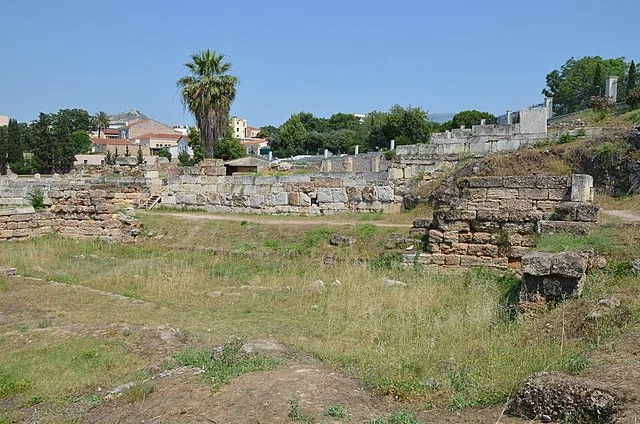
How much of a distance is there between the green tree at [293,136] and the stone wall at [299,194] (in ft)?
188

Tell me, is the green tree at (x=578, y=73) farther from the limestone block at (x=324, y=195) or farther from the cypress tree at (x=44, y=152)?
the cypress tree at (x=44, y=152)

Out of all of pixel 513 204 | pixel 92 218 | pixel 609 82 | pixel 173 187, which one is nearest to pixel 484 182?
pixel 513 204

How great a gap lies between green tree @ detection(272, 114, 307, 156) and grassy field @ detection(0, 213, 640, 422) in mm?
65463

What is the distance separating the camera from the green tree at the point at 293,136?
8006 centimetres

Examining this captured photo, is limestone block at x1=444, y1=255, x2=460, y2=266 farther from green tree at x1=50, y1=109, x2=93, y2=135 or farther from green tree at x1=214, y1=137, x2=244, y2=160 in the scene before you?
green tree at x1=50, y1=109, x2=93, y2=135

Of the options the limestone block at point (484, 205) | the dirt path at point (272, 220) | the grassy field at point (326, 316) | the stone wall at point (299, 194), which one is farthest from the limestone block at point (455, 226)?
the stone wall at point (299, 194)

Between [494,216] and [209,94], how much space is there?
2652cm

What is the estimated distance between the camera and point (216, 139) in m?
36.1

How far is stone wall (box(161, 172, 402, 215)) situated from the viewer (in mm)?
19359

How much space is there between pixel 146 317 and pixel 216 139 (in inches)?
1120

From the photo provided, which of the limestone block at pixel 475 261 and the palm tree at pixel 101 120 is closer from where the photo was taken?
the limestone block at pixel 475 261

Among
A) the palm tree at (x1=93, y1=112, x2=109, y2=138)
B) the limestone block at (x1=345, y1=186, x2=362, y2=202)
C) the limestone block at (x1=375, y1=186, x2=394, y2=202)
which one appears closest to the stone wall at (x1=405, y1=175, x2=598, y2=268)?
the limestone block at (x1=375, y1=186, x2=394, y2=202)

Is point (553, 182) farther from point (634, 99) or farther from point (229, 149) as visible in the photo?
point (229, 149)

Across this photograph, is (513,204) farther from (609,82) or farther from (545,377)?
(609,82)
